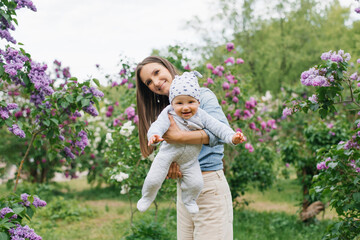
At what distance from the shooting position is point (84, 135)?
321 cm

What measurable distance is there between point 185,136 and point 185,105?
16 centimetres

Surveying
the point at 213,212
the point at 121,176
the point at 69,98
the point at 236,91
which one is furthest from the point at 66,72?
the point at 213,212

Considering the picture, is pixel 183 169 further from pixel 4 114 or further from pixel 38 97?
pixel 38 97

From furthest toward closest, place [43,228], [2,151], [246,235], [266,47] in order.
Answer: [266,47] < [2,151] < [43,228] < [246,235]

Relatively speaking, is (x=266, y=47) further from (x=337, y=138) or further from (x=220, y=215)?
(x=220, y=215)

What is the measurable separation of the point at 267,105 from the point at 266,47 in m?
7.54

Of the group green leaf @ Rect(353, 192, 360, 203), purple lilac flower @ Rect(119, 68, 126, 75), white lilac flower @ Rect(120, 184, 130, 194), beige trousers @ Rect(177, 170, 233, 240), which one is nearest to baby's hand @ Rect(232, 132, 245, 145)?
beige trousers @ Rect(177, 170, 233, 240)

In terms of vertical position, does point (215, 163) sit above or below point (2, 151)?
below

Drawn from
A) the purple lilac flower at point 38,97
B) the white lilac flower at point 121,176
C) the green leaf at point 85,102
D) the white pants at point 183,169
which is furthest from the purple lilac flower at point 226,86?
the white pants at point 183,169

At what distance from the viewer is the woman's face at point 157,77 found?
7.52ft

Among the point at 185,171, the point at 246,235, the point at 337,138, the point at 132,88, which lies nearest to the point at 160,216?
the point at 246,235

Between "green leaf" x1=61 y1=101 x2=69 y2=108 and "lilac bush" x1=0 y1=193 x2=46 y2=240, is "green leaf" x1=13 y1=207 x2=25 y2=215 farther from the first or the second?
"green leaf" x1=61 y1=101 x2=69 y2=108

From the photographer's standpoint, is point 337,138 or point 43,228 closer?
point 337,138

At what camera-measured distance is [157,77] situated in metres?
2.31
